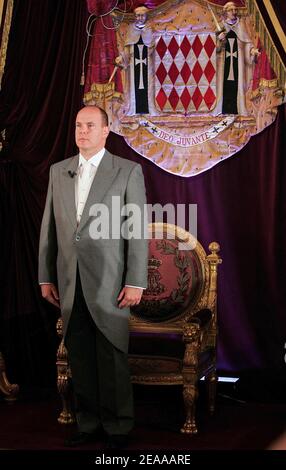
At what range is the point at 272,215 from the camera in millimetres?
5086

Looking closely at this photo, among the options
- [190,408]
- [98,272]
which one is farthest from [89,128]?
[190,408]

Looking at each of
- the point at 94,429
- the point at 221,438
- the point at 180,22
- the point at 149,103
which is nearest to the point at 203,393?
the point at 221,438

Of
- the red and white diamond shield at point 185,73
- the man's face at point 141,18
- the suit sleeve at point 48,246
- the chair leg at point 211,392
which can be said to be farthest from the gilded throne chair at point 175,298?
the man's face at point 141,18

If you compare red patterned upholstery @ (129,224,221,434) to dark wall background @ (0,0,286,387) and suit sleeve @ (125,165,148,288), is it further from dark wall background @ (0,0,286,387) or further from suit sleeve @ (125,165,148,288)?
suit sleeve @ (125,165,148,288)

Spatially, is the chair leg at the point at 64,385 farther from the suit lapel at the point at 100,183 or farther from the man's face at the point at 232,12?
the man's face at the point at 232,12

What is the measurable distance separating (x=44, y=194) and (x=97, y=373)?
5.54ft

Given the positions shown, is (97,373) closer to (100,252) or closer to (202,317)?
(100,252)

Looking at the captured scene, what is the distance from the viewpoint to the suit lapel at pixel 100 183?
13.6 feet

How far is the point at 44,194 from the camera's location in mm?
5504

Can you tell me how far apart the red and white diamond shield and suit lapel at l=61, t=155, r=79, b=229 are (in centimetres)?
120

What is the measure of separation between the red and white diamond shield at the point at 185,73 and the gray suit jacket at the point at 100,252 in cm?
113

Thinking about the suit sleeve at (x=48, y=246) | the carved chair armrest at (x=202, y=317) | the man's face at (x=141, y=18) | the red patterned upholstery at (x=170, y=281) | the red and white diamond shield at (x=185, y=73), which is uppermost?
the man's face at (x=141, y=18)

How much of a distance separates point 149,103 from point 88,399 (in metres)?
2.09

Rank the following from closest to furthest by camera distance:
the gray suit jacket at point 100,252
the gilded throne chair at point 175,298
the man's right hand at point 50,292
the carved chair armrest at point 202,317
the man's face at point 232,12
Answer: the gray suit jacket at point 100,252 → the man's right hand at point 50,292 → the carved chair armrest at point 202,317 → the gilded throne chair at point 175,298 → the man's face at point 232,12
